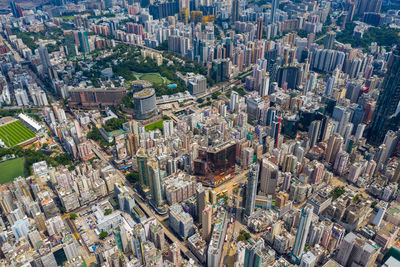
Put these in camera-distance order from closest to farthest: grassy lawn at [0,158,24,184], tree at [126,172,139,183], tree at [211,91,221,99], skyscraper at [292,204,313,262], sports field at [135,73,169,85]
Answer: skyscraper at [292,204,313,262] < tree at [126,172,139,183] < grassy lawn at [0,158,24,184] < tree at [211,91,221,99] < sports field at [135,73,169,85]

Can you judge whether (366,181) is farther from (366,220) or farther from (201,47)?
(201,47)

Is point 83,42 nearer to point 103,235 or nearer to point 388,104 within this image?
point 103,235

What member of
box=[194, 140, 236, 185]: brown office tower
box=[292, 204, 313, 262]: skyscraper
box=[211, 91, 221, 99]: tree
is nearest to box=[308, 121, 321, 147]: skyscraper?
box=[194, 140, 236, 185]: brown office tower

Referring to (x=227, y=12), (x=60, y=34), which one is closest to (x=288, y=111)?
(x=227, y=12)

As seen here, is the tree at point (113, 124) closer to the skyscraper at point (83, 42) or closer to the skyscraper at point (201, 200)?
the skyscraper at point (201, 200)

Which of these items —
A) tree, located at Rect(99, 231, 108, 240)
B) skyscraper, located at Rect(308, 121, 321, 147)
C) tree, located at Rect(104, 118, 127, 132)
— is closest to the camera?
tree, located at Rect(99, 231, 108, 240)

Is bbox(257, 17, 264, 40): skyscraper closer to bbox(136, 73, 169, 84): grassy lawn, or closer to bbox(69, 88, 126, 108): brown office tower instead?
bbox(136, 73, 169, 84): grassy lawn

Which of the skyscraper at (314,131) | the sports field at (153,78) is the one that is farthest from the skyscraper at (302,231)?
the sports field at (153,78)
